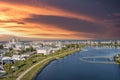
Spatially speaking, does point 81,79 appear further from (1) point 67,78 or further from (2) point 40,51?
(2) point 40,51

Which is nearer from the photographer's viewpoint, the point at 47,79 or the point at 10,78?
the point at 10,78

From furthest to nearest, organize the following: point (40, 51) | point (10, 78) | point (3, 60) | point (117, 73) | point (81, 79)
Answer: point (40, 51) → point (3, 60) → point (117, 73) → point (81, 79) → point (10, 78)

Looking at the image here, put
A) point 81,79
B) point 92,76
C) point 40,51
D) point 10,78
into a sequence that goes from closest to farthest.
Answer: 1. point 10,78
2. point 81,79
3. point 92,76
4. point 40,51

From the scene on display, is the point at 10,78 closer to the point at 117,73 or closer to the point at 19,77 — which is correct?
the point at 19,77

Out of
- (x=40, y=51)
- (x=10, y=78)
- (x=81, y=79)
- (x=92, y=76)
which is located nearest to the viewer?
(x=10, y=78)

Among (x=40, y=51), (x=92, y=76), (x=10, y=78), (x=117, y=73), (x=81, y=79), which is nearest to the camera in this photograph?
(x=10, y=78)

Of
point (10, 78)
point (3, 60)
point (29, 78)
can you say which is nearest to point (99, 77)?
point (29, 78)

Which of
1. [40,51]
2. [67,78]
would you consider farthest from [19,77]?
[40,51]
